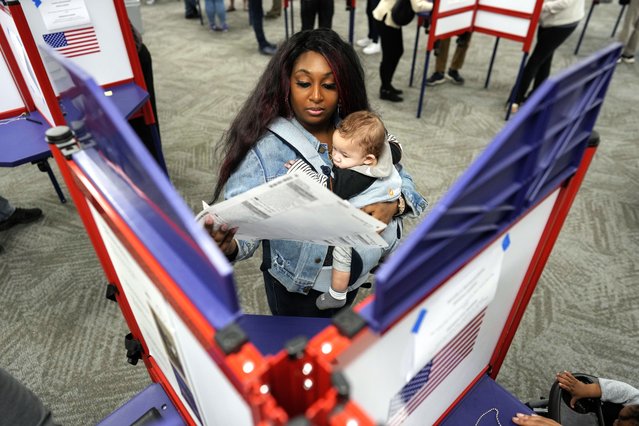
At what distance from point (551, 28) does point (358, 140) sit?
110 inches

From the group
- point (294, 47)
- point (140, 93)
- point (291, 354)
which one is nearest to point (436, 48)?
point (140, 93)

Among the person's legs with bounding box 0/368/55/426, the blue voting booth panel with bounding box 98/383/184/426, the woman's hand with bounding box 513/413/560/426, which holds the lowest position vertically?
the blue voting booth panel with bounding box 98/383/184/426

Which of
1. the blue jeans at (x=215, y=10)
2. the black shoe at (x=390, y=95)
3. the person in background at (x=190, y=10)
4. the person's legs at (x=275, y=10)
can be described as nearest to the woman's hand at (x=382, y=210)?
the black shoe at (x=390, y=95)

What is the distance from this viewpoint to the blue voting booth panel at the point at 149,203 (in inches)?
18.6

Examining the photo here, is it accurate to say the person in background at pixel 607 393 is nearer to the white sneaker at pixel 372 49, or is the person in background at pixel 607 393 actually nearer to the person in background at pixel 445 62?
the person in background at pixel 445 62

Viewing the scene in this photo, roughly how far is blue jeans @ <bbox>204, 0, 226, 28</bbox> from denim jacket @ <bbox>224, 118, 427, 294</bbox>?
199 inches

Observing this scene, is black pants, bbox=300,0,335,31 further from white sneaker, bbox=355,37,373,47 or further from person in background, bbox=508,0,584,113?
person in background, bbox=508,0,584,113

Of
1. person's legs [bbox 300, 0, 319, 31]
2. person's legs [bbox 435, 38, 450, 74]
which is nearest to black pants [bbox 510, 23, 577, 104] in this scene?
person's legs [bbox 435, 38, 450, 74]

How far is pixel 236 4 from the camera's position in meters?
6.86

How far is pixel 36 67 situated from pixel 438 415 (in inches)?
74.8

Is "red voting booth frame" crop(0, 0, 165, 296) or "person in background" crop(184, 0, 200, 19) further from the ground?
"red voting booth frame" crop(0, 0, 165, 296)

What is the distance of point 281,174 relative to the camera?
123 cm

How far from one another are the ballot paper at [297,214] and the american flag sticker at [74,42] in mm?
1639

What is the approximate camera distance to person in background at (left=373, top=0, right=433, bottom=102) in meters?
3.37
